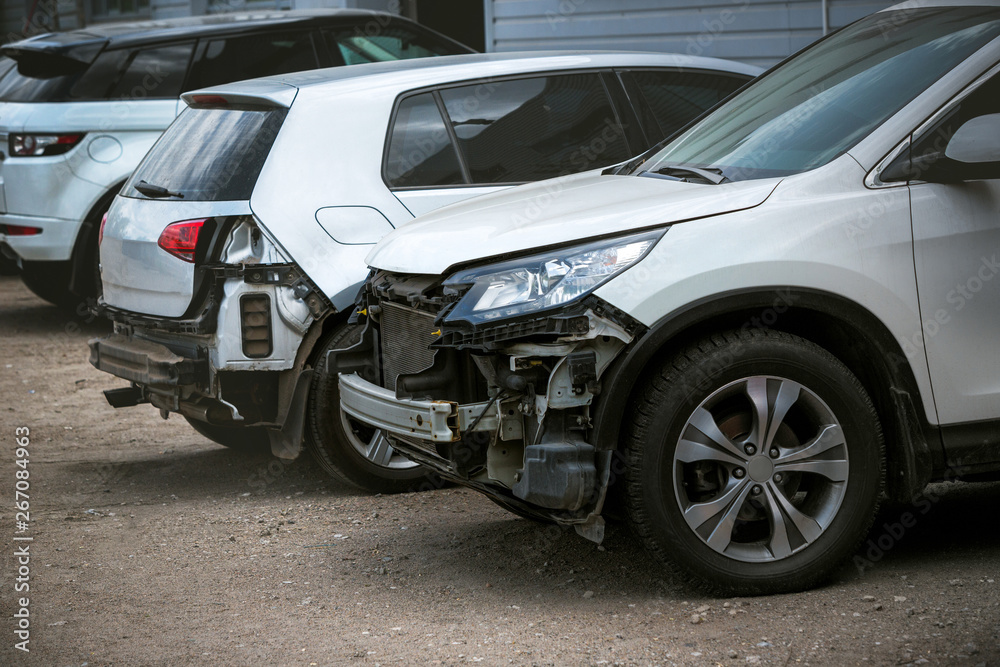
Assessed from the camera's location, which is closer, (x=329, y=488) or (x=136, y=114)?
(x=329, y=488)

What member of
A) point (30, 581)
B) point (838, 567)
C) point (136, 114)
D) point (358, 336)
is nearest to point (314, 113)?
point (358, 336)

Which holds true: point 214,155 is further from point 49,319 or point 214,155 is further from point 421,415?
point 49,319

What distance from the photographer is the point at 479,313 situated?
3.78 metres

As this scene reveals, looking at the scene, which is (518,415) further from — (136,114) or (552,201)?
(136,114)

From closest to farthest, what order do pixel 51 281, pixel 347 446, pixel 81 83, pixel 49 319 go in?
pixel 347 446 → pixel 81 83 → pixel 51 281 → pixel 49 319

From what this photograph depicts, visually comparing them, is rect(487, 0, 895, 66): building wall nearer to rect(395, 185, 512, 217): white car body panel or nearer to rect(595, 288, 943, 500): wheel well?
rect(395, 185, 512, 217): white car body panel

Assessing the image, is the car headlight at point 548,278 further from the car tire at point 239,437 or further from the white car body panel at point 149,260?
the car tire at point 239,437

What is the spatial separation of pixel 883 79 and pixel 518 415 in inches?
70.5

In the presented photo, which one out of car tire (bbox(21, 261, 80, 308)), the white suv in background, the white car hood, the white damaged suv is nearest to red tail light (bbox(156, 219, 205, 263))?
the white car hood

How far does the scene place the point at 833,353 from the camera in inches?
159

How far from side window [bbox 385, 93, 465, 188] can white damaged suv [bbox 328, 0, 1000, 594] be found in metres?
1.35

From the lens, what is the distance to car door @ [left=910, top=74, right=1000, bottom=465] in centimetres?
388

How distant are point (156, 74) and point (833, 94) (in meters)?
6.62

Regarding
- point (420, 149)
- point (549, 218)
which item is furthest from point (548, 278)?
point (420, 149)
